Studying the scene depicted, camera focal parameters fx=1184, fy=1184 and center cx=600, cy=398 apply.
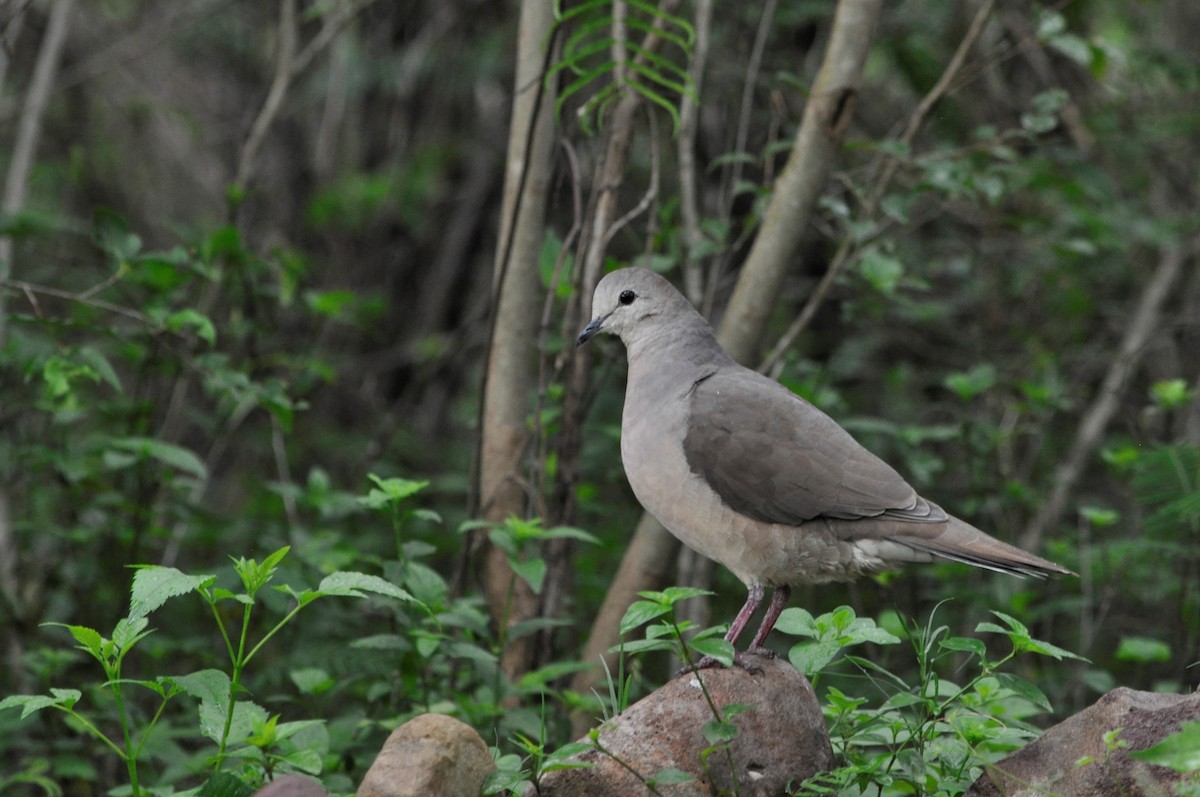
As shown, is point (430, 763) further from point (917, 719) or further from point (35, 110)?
point (35, 110)

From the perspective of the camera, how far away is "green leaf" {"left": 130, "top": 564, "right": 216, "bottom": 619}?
90.4 inches

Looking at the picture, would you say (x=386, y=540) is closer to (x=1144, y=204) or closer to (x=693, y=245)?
(x=693, y=245)

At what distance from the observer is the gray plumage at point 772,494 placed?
126 inches

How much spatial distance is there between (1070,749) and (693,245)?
2503mm

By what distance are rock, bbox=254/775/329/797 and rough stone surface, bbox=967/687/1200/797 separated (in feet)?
4.57

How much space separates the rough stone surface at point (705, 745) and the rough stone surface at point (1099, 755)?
1.33 feet

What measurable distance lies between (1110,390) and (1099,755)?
3.52m

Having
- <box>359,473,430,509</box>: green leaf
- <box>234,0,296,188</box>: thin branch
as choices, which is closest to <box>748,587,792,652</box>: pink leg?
<box>359,473,430,509</box>: green leaf

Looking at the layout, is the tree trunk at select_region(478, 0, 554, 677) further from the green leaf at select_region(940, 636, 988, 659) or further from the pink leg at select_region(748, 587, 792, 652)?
the green leaf at select_region(940, 636, 988, 659)

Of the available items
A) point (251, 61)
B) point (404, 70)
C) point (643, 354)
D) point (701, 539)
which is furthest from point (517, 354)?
point (251, 61)

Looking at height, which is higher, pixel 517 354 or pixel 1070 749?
pixel 517 354

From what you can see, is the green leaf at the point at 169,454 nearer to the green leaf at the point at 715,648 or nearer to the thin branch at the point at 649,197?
the thin branch at the point at 649,197

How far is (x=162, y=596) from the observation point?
2303 millimetres

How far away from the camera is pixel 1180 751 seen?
189 cm
